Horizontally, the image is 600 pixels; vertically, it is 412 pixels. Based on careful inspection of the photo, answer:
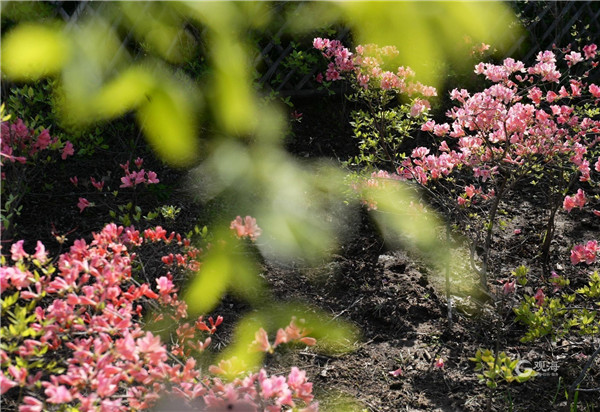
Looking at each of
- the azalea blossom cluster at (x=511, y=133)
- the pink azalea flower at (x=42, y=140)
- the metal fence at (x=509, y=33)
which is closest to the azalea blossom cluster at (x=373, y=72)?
the azalea blossom cluster at (x=511, y=133)

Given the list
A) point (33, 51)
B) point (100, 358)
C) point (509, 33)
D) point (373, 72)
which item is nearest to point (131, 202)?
point (33, 51)

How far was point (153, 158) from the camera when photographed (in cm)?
298

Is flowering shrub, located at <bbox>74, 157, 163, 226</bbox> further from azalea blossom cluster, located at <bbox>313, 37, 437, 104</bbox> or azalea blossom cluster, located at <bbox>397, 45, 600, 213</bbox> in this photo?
azalea blossom cluster, located at <bbox>397, 45, 600, 213</bbox>

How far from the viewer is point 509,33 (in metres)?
3.82

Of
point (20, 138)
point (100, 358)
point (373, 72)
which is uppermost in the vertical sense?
point (373, 72)

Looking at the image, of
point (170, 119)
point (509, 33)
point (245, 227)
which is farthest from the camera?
point (509, 33)

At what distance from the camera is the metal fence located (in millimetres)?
3125

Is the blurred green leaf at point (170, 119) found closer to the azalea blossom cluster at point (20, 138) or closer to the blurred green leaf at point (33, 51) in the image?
the blurred green leaf at point (33, 51)

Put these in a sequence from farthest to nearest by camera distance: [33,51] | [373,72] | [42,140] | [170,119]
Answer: [170,119], [33,51], [373,72], [42,140]

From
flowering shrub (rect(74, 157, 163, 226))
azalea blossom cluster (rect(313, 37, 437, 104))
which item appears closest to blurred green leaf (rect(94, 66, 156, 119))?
flowering shrub (rect(74, 157, 163, 226))

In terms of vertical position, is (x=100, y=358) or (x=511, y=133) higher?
(x=511, y=133)

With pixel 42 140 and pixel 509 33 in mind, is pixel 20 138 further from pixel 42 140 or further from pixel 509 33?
pixel 509 33

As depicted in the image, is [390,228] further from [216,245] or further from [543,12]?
[543,12]

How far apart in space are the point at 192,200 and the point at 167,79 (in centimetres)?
71
